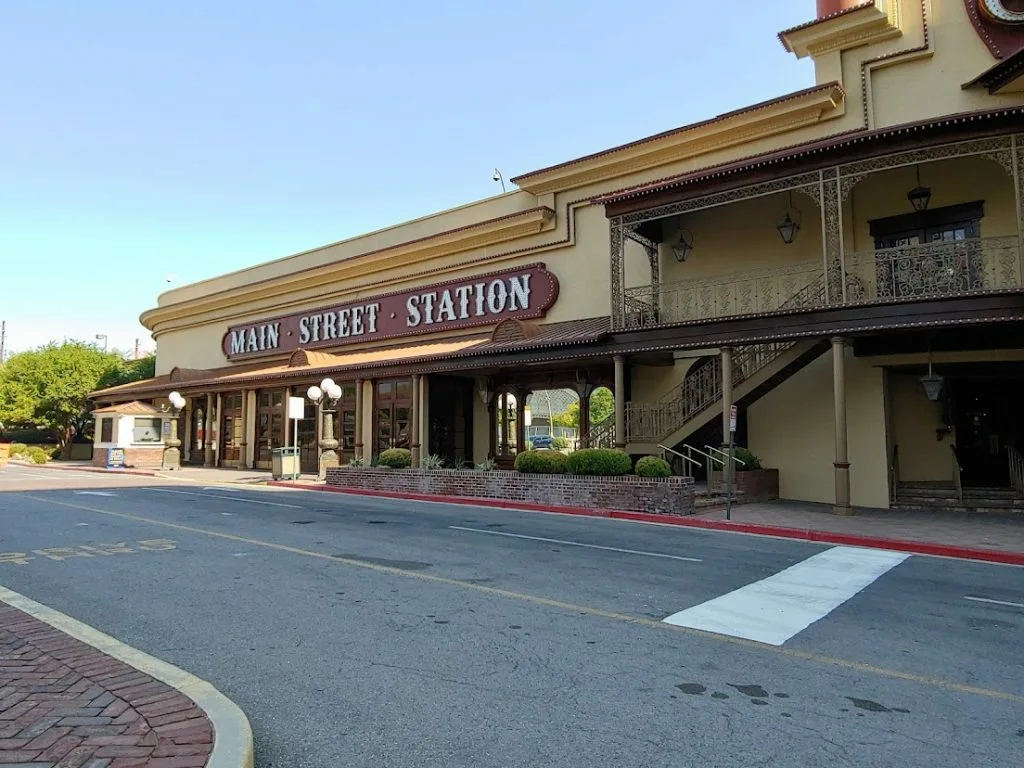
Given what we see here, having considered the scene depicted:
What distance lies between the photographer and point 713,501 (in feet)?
48.9

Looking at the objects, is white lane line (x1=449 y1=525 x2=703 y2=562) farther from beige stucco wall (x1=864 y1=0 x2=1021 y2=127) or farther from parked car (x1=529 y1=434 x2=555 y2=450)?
parked car (x1=529 y1=434 x2=555 y2=450)

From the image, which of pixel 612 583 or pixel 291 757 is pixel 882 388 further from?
pixel 291 757

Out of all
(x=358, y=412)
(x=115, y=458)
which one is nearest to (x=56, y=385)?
(x=115, y=458)

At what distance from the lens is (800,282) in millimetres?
16484

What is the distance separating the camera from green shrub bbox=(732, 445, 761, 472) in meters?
15.8

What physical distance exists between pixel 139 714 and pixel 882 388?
15.8m

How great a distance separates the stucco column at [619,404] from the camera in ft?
55.9

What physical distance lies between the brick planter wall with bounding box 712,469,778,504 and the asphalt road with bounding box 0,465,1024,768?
5096mm

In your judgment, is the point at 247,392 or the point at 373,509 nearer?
the point at 373,509

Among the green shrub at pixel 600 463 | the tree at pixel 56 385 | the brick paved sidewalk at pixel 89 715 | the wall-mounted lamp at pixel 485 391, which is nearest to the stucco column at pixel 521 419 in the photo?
the wall-mounted lamp at pixel 485 391

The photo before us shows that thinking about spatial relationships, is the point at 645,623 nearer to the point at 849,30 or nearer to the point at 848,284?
the point at 848,284

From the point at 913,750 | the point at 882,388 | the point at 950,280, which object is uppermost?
the point at 950,280

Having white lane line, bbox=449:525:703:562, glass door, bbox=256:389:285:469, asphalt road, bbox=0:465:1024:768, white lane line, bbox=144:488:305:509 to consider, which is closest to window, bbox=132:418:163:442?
glass door, bbox=256:389:285:469

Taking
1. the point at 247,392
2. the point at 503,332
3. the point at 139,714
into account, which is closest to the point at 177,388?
the point at 247,392
